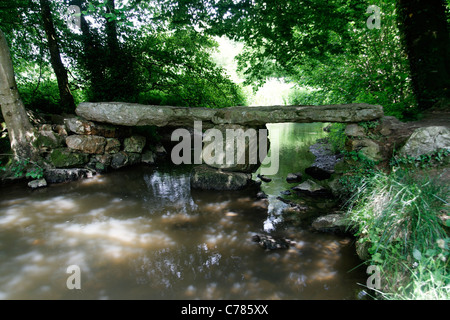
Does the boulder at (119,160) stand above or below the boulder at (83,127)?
below

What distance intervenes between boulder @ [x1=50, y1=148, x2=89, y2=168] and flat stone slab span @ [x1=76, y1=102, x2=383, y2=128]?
1053mm

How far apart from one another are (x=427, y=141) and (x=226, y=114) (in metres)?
3.82

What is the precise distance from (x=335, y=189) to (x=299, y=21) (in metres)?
4.46

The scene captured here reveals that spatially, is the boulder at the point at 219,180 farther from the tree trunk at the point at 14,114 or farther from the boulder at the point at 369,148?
the tree trunk at the point at 14,114

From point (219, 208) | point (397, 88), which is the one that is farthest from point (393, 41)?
point (219, 208)

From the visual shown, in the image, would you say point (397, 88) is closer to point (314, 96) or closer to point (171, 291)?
point (314, 96)

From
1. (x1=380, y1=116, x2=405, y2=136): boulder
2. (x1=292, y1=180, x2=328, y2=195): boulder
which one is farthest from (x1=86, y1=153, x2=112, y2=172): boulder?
(x1=380, y1=116, x2=405, y2=136): boulder

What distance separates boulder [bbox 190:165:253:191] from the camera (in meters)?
5.75

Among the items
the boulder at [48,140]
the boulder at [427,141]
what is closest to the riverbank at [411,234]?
the boulder at [427,141]

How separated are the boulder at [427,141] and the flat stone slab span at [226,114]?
951 mm

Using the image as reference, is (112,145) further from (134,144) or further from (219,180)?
(219,180)

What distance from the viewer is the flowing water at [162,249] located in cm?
266

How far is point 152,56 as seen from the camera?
8.62m

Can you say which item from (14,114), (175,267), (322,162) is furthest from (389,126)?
(14,114)
